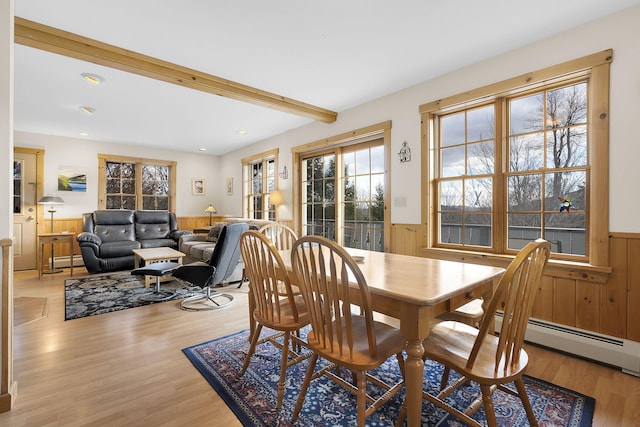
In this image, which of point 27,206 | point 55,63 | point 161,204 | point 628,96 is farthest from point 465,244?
point 27,206

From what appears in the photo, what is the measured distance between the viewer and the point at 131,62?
266 centimetres

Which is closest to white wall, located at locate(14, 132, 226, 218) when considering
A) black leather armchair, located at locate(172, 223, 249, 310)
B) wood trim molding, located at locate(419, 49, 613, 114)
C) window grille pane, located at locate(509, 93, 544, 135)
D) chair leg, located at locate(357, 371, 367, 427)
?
black leather armchair, located at locate(172, 223, 249, 310)

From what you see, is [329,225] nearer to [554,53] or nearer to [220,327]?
[220,327]

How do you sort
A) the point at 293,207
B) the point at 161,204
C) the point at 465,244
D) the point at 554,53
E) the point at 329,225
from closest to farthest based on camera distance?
1. the point at 554,53
2. the point at 465,244
3. the point at 329,225
4. the point at 293,207
5. the point at 161,204

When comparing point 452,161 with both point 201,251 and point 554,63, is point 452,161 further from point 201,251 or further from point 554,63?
point 201,251

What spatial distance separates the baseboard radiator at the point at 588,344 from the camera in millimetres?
2062

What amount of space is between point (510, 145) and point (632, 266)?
1.27 m

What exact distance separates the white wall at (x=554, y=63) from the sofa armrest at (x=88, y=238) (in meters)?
4.46

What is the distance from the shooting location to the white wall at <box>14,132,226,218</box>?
18.2ft

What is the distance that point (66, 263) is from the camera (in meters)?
5.50

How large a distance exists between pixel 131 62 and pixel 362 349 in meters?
2.98

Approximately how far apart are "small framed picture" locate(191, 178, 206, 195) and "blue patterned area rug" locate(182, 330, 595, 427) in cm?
578

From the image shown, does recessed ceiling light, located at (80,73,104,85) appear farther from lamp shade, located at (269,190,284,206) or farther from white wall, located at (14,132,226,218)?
white wall, located at (14,132,226,218)

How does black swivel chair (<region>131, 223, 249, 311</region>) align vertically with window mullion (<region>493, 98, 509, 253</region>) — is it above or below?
below
